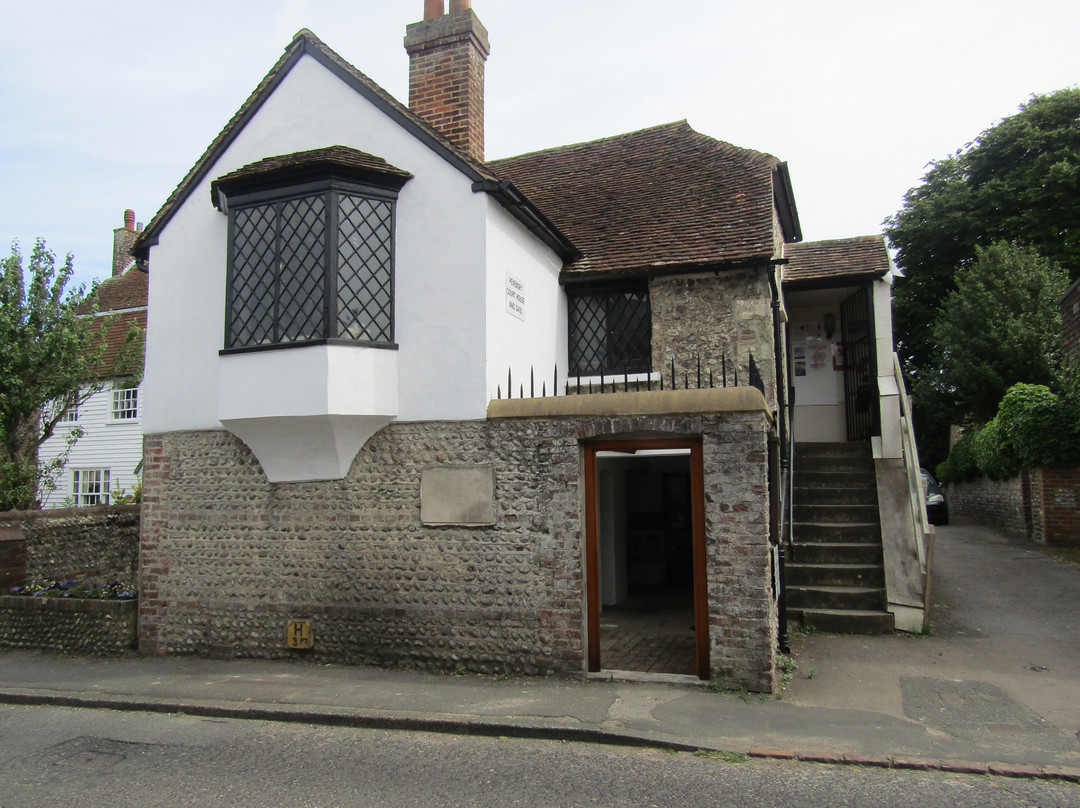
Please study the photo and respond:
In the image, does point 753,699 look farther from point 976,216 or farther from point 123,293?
point 976,216

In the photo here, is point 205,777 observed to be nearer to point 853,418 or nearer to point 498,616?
point 498,616

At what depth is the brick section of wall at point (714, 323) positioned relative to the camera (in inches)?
386

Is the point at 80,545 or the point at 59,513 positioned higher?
the point at 59,513

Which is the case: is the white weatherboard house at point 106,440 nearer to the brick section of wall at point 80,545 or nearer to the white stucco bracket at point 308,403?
the brick section of wall at point 80,545

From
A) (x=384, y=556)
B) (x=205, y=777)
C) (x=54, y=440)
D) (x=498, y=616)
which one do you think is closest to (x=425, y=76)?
(x=384, y=556)

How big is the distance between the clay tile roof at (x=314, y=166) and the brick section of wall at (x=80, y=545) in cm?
556

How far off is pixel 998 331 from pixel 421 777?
875 inches

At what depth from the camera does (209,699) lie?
693 cm

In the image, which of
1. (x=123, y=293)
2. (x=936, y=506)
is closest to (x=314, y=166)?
(x=936, y=506)

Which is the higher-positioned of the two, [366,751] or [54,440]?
[54,440]

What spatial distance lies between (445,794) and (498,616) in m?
2.54

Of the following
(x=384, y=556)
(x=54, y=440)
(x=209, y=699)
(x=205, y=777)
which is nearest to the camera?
(x=205, y=777)

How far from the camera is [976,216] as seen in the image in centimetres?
2816

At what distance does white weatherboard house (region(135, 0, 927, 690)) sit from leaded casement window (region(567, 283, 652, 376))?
43mm
